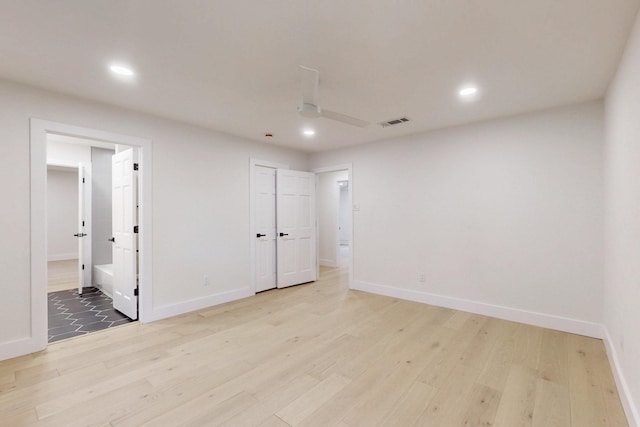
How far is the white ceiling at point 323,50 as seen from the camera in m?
1.73

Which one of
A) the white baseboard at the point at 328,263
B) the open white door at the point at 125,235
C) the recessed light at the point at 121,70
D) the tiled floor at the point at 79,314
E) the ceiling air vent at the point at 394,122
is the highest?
the recessed light at the point at 121,70

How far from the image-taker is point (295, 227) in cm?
542

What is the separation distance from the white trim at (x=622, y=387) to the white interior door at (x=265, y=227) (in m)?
4.26

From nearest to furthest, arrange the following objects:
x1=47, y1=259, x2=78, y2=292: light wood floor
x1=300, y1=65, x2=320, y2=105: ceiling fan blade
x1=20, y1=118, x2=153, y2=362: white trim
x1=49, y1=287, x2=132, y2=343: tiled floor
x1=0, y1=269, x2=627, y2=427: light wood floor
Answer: x1=0, y1=269, x2=627, y2=427: light wood floor → x1=300, y1=65, x2=320, y2=105: ceiling fan blade → x1=20, y1=118, x2=153, y2=362: white trim → x1=49, y1=287, x2=132, y2=343: tiled floor → x1=47, y1=259, x2=78, y2=292: light wood floor

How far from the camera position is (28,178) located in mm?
2762

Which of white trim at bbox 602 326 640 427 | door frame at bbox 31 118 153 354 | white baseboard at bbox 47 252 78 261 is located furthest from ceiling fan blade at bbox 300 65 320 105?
white baseboard at bbox 47 252 78 261

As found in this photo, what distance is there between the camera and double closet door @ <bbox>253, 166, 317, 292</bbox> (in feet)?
16.2

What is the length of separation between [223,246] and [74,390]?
7.81 ft

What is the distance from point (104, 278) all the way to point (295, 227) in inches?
133

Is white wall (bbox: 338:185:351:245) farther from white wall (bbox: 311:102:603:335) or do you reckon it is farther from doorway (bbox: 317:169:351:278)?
white wall (bbox: 311:102:603:335)

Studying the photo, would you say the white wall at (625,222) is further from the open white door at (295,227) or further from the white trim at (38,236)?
the white trim at (38,236)

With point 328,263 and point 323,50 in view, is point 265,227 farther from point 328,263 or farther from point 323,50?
point 323,50

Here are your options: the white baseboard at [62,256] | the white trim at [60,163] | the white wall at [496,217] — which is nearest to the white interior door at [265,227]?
the white wall at [496,217]

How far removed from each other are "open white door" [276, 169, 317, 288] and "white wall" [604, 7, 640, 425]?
4.16m
